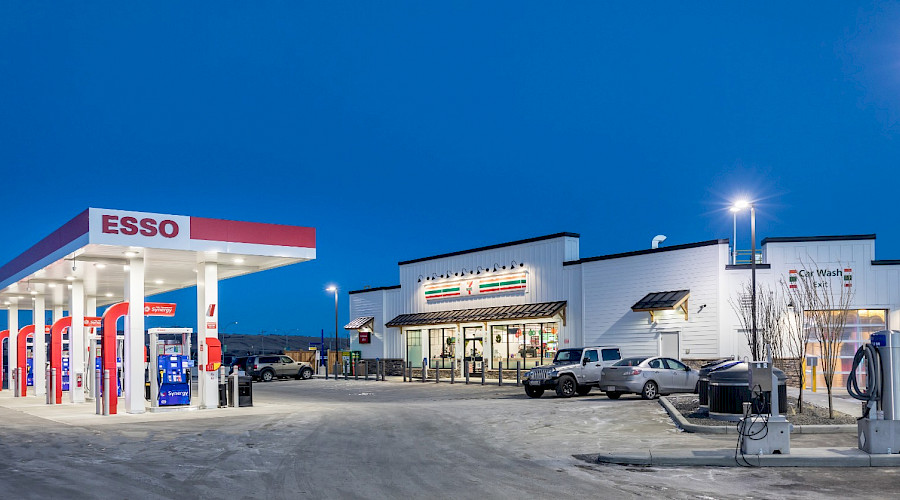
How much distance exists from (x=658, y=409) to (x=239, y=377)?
1173 centimetres

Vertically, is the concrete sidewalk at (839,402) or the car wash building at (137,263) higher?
the car wash building at (137,263)

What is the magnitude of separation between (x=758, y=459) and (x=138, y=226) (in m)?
15.4

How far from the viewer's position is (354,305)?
180 feet

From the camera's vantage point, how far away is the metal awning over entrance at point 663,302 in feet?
111

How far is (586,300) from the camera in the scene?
38.6 m

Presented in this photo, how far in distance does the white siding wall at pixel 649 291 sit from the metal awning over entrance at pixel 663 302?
0.23 m

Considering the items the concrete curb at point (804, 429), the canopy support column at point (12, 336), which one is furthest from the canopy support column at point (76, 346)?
the concrete curb at point (804, 429)

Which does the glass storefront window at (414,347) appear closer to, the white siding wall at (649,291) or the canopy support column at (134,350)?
the white siding wall at (649,291)

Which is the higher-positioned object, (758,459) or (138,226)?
(138,226)

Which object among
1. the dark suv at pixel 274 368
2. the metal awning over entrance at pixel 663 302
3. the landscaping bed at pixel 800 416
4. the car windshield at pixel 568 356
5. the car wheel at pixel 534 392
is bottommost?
the dark suv at pixel 274 368

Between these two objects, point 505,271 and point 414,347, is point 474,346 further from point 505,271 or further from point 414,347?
point 414,347

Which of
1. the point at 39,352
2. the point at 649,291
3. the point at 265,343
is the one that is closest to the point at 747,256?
the point at 649,291

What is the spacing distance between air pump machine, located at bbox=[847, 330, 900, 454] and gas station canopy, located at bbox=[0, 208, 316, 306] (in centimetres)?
1526

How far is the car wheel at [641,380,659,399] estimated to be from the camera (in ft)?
84.9
